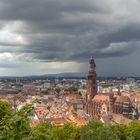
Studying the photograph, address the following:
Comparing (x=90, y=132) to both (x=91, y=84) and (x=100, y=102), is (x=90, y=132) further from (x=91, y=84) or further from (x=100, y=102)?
(x=91, y=84)

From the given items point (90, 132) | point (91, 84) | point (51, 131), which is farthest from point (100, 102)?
point (51, 131)

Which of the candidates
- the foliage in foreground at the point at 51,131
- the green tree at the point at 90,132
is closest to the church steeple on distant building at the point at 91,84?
the foliage in foreground at the point at 51,131

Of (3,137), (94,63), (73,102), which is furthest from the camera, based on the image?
(73,102)

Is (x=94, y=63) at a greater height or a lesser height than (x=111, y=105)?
greater

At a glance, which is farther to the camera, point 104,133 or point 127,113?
point 127,113

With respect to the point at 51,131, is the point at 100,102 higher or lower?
lower

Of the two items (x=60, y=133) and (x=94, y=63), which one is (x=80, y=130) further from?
(x=94, y=63)

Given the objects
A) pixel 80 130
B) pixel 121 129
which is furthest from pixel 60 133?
pixel 121 129

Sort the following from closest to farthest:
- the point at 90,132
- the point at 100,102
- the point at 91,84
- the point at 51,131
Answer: the point at 51,131, the point at 90,132, the point at 100,102, the point at 91,84

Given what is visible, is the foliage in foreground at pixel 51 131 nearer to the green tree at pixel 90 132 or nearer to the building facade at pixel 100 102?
the green tree at pixel 90 132
